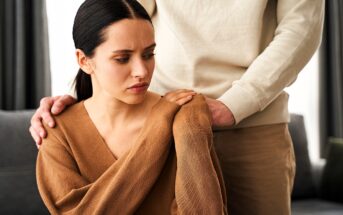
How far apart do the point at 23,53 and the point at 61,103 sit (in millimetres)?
1688

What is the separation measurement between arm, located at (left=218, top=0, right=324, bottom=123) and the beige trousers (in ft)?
0.32

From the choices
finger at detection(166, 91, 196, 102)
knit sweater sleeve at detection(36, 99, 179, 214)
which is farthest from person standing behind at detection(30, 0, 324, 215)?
knit sweater sleeve at detection(36, 99, 179, 214)

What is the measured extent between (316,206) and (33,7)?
186cm

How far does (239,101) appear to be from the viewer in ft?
5.31

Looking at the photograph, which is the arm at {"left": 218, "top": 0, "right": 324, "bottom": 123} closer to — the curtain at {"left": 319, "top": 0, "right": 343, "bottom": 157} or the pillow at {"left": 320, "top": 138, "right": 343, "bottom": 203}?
the pillow at {"left": 320, "top": 138, "right": 343, "bottom": 203}

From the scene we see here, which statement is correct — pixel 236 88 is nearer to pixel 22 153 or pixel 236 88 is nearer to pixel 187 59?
pixel 187 59

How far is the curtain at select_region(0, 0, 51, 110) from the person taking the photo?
324 cm

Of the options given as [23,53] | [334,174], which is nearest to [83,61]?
[23,53]

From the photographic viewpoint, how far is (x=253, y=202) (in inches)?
67.8

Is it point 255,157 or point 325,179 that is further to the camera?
point 325,179

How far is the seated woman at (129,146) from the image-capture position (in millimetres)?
1459

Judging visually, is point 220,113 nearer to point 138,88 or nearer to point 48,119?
point 138,88

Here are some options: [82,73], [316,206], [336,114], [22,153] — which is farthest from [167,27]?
[336,114]

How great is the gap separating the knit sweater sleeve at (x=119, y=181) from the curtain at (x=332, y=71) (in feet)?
9.67
